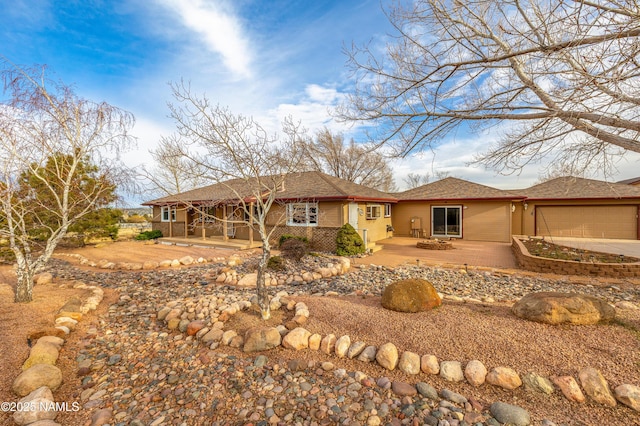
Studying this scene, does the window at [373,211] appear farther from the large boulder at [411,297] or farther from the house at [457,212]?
the large boulder at [411,297]

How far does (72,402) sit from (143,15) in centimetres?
826

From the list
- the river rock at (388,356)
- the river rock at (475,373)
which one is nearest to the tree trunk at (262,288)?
the river rock at (388,356)

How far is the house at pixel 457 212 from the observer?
13641 mm

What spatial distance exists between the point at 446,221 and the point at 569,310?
12.5 meters

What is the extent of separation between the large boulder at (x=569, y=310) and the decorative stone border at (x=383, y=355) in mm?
822

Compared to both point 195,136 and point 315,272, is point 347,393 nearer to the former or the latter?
point 195,136

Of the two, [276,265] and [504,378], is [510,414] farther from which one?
[276,265]

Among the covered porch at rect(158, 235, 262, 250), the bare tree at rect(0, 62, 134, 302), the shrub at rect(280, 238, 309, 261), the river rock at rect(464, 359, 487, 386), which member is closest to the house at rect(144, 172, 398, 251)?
the covered porch at rect(158, 235, 262, 250)

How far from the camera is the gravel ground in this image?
2.27 meters

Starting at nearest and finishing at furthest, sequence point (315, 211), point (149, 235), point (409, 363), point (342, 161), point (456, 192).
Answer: point (409, 363) < point (315, 211) < point (456, 192) < point (149, 235) < point (342, 161)

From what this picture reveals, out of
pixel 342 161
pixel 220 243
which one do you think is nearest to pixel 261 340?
pixel 220 243

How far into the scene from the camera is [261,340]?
10.9ft

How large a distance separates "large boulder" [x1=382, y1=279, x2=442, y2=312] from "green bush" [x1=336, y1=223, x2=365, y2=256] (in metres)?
6.41

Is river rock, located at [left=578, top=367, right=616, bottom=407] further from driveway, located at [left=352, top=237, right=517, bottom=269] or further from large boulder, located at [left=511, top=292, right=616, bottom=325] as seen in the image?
driveway, located at [left=352, top=237, right=517, bottom=269]
